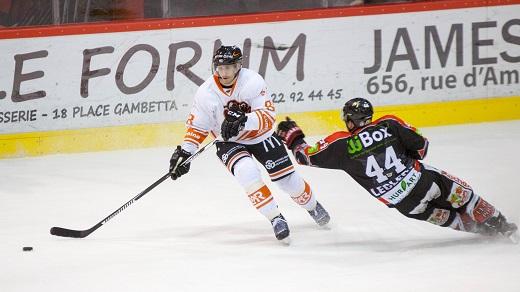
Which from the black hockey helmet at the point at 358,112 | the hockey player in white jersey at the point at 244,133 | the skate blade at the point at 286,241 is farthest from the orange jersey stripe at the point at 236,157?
the black hockey helmet at the point at 358,112

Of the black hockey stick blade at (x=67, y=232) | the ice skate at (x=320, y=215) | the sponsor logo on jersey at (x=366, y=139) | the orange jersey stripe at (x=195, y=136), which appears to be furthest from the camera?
the ice skate at (x=320, y=215)

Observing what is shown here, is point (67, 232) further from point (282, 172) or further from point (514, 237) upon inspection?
point (514, 237)

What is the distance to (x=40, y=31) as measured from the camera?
7719mm

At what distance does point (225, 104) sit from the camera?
17.4 feet

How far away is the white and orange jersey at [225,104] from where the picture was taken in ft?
17.3

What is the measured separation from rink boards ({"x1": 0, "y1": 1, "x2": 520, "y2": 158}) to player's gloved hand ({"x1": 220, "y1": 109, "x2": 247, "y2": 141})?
3.03m

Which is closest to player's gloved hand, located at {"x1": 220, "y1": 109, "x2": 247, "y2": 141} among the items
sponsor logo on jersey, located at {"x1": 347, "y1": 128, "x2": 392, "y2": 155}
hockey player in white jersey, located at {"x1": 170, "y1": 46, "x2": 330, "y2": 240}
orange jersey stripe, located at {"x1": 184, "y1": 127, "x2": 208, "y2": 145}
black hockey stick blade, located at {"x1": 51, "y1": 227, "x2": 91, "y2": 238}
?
hockey player in white jersey, located at {"x1": 170, "y1": 46, "x2": 330, "y2": 240}

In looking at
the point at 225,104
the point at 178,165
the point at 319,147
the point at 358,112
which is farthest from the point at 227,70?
the point at 358,112

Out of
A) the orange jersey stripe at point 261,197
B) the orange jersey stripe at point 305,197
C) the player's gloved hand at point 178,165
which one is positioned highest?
the player's gloved hand at point 178,165

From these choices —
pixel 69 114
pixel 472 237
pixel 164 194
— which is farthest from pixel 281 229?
pixel 69 114

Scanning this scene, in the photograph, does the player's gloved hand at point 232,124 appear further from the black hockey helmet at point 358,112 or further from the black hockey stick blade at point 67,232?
the black hockey stick blade at point 67,232

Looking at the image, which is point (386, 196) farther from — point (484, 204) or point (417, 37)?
point (417, 37)

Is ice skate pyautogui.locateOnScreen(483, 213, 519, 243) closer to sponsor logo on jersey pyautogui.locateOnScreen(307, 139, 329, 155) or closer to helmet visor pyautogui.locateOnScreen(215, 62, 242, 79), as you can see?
sponsor logo on jersey pyautogui.locateOnScreen(307, 139, 329, 155)

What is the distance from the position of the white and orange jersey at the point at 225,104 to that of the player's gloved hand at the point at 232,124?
201 mm
